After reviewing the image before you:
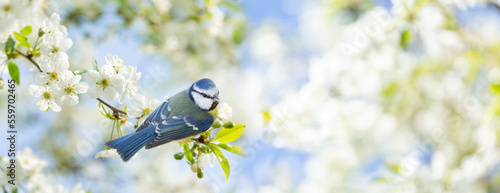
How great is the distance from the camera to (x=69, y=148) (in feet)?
7.25

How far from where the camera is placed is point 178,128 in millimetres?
609

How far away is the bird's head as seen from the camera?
621 millimetres

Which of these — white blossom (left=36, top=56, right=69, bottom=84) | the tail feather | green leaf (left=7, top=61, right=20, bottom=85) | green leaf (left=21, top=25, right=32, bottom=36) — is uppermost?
green leaf (left=21, top=25, right=32, bottom=36)

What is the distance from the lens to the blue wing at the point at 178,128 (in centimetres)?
59

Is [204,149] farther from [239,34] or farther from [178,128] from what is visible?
[239,34]

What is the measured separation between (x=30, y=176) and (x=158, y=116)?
0.53m

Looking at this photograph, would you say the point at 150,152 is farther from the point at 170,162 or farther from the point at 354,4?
the point at 354,4

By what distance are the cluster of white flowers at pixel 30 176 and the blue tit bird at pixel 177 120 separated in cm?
39

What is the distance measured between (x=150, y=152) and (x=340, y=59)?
4.16 ft

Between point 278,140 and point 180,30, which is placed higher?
point 180,30

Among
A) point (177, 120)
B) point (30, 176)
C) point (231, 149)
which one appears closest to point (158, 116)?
point (177, 120)

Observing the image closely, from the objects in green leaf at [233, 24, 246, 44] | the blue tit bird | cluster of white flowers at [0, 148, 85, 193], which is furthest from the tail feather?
green leaf at [233, 24, 246, 44]

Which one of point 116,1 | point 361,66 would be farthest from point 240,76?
point 116,1

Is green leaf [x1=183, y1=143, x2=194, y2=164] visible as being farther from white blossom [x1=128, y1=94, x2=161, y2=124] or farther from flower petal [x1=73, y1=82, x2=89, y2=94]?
flower petal [x1=73, y1=82, x2=89, y2=94]
